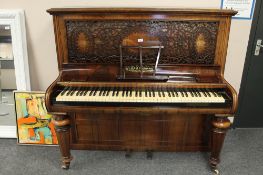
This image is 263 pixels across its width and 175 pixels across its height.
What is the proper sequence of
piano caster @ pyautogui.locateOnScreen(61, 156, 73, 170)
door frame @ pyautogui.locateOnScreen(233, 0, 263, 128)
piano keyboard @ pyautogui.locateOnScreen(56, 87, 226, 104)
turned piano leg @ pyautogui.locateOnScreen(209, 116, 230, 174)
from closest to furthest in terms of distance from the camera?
piano keyboard @ pyautogui.locateOnScreen(56, 87, 226, 104) < turned piano leg @ pyautogui.locateOnScreen(209, 116, 230, 174) < piano caster @ pyautogui.locateOnScreen(61, 156, 73, 170) < door frame @ pyautogui.locateOnScreen(233, 0, 263, 128)

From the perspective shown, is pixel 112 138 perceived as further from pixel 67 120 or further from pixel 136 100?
pixel 136 100

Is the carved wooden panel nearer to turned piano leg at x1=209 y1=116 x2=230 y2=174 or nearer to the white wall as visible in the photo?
the white wall

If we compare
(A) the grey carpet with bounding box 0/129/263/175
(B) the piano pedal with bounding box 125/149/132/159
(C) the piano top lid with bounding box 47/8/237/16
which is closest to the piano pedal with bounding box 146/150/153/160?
(A) the grey carpet with bounding box 0/129/263/175

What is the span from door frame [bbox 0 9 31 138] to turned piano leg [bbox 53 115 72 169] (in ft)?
2.31

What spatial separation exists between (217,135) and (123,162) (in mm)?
825

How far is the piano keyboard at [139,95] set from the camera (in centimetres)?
165

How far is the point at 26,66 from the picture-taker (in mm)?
2242

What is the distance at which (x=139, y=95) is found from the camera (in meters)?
1.70

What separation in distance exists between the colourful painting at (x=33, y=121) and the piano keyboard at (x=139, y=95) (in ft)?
2.11

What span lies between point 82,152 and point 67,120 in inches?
23.0

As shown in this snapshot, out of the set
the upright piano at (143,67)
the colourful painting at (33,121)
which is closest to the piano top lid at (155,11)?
the upright piano at (143,67)

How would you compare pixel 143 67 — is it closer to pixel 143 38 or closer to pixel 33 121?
pixel 143 38

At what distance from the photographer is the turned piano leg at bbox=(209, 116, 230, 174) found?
5.74ft

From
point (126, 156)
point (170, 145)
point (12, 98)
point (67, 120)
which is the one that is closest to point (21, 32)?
point (12, 98)
